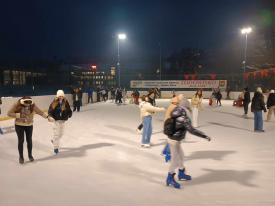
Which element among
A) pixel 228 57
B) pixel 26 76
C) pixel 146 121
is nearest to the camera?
pixel 146 121

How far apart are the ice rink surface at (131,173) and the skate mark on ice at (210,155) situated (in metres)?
0.02

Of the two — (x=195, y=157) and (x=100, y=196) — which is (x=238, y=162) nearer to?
(x=195, y=157)

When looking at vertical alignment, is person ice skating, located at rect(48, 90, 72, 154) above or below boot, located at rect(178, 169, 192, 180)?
above

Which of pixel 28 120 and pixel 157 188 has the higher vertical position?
pixel 28 120

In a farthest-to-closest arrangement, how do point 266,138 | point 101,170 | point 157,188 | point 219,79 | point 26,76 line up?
1. point 26,76
2. point 219,79
3. point 266,138
4. point 101,170
5. point 157,188

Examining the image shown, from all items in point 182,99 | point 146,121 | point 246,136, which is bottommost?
point 246,136

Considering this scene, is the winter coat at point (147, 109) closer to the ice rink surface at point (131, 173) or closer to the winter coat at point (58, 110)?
the ice rink surface at point (131, 173)

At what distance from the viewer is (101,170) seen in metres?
7.13

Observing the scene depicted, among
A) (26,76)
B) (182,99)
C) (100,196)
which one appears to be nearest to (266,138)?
(182,99)

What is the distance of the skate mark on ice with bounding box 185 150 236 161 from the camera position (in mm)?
8297

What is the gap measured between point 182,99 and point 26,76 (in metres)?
57.7

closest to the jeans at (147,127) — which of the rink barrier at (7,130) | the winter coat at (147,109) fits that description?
the winter coat at (147,109)

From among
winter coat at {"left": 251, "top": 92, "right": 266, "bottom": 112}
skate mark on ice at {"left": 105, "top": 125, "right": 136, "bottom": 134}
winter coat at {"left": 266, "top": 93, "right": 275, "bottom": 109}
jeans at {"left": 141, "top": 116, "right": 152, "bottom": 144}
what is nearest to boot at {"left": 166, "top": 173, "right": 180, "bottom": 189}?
jeans at {"left": 141, "top": 116, "right": 152, "bottom": 144}

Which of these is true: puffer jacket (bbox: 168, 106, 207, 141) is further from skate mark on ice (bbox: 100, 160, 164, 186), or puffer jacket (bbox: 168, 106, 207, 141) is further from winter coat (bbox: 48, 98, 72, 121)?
winter coat (bbox: 48, 98, 72, 121)
